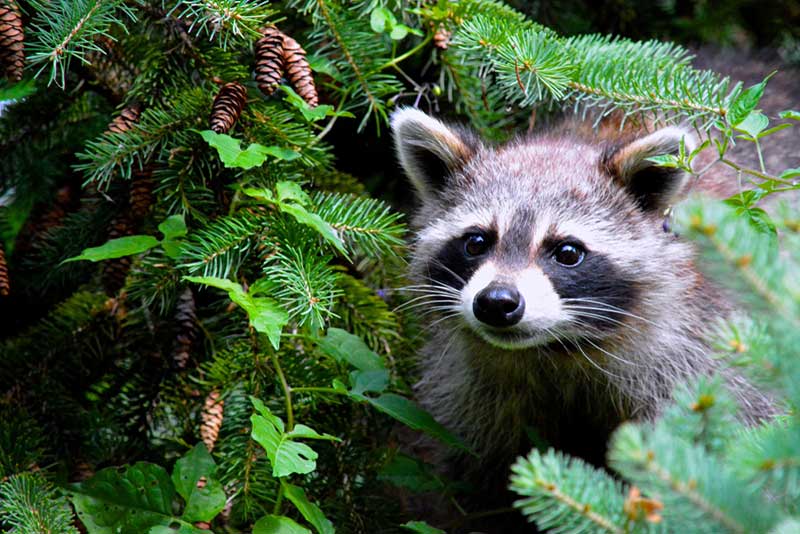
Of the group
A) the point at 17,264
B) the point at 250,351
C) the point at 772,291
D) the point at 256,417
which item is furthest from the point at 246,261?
the point at 772,291

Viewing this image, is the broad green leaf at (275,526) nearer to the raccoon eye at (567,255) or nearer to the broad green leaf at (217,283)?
the broad green leaf at (217,283)

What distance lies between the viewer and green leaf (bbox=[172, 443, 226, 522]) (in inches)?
101

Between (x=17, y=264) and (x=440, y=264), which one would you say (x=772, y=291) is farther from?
(x=17, y=264)

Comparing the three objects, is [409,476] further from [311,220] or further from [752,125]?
[752,125]

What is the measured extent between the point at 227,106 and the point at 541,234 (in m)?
1.11

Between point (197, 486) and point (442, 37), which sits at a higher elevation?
point (442, 37)

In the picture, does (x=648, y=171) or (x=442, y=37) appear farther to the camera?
(x=442, y=37)

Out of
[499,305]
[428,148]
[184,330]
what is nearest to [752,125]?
[499,305]

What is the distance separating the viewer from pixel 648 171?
3.15 metres

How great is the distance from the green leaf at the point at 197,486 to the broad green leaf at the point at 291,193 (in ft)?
2.64

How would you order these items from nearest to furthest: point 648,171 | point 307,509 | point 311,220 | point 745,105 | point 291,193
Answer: point 745,105 → point 307,509 → point 311,220 → point 291,193 → point 648,171

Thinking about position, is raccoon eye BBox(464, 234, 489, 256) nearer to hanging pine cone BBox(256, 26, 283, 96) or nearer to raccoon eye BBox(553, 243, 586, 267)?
raccoon eye BBox(553, 243, 586, 267)

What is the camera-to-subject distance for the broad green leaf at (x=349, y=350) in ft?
9.59

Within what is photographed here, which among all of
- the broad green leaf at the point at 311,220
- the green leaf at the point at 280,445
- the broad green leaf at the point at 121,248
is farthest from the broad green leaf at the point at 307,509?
the broad green leaf at the point at 121,248
